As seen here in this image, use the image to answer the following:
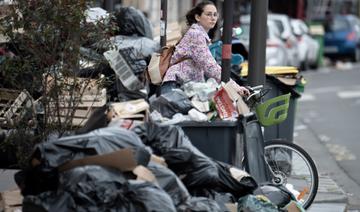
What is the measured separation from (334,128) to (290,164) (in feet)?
26.9

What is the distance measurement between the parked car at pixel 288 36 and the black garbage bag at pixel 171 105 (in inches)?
758

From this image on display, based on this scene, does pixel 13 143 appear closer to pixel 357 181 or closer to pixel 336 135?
pixel 357 181

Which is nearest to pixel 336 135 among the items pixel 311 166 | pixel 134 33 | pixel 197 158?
pixel 134 33

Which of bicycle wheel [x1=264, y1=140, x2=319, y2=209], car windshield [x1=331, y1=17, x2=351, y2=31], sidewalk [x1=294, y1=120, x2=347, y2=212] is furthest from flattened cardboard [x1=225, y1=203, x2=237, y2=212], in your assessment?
car windshield [x1=331, y1=17, x2=351, y2=31]

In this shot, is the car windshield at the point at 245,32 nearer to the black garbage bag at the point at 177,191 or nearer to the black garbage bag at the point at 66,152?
the black garbage bag at the point at 177,191

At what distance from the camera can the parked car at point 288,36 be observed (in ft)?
89.4

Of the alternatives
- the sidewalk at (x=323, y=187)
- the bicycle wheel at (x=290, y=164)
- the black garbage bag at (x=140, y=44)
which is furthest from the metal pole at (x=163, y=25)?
the sidewalk at (x=323, y=187)

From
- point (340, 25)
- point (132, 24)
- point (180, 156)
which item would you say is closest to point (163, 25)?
point (132, 24)

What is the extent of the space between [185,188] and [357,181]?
18.1 feet

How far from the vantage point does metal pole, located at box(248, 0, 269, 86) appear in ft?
32.4

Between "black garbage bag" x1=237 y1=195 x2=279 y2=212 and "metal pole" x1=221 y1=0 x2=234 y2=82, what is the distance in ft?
8.59

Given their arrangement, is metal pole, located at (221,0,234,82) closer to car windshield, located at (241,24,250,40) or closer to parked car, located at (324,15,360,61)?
car windshield, located at (241,24,250,40)

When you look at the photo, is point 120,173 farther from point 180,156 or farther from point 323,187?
point 323,187

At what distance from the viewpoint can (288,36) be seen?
90.9 feet
